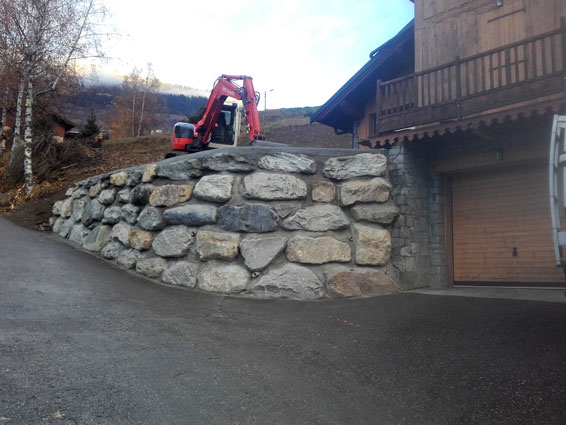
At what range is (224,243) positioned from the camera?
→ 669cm

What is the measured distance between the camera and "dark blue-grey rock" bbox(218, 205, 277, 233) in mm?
6777

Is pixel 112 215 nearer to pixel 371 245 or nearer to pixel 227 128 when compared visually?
pixel 371 245

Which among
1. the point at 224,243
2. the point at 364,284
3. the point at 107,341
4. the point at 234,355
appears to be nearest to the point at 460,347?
the point at 234,355

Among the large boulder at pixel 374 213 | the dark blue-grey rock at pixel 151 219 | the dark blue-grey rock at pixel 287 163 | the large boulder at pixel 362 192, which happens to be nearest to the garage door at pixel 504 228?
the large boulder at pixel 374 213

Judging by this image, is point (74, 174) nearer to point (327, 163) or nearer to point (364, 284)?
point (327, 163)

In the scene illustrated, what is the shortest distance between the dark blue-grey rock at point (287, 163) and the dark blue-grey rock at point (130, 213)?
2.47 metres

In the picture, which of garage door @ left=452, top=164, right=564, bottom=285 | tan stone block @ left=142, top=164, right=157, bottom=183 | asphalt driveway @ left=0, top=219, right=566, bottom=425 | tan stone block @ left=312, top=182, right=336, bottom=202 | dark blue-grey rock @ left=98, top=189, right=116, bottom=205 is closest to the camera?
asphalt driveway @ left=0, top=219, right=566, bottom=425

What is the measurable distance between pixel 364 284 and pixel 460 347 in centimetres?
260

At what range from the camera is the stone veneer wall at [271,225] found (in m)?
6.61

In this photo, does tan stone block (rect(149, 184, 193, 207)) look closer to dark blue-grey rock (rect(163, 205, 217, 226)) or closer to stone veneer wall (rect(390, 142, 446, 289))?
dark blue-grey rock (rect(163, 205, 217, 226))

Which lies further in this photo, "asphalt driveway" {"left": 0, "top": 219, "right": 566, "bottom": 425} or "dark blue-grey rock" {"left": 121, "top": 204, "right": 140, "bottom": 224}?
"dark blue-grey rock" {"left": 121, "top": 204, "right": 140, "bottom": 224}

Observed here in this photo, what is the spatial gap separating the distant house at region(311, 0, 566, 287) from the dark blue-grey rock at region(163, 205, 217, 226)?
3.11 meters

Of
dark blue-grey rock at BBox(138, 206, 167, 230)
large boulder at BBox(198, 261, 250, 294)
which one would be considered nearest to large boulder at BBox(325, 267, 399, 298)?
large boulder at BBox(198, 261, 250, 294)

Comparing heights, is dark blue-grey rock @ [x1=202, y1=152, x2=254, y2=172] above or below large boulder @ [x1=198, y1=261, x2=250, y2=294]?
above
